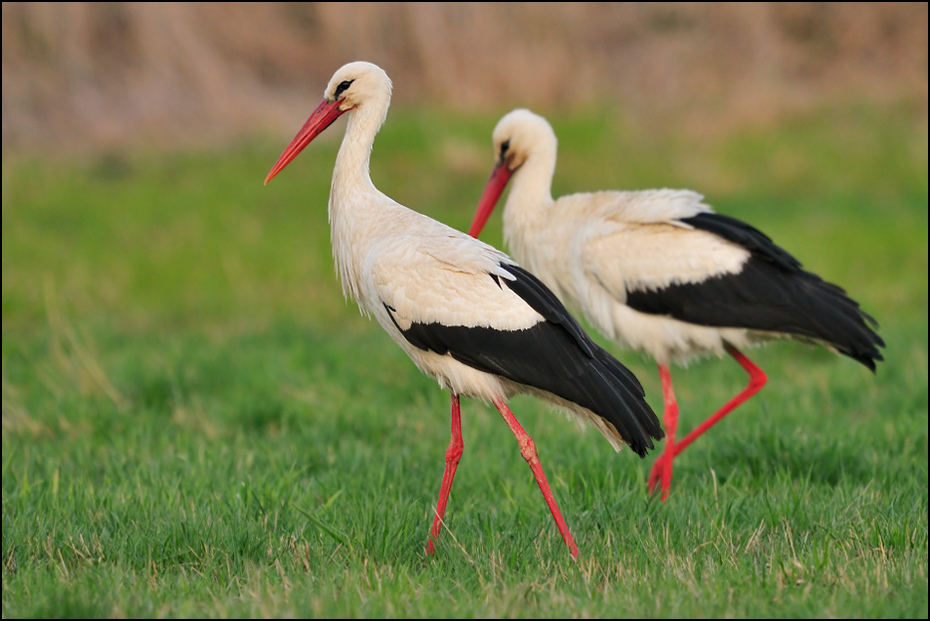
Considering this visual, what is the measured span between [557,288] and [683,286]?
71 centimetres

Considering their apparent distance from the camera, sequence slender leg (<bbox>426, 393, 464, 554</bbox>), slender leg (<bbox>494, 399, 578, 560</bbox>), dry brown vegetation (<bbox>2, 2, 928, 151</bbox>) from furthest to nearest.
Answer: dry brown vegetation (<bbox>2, 2, 928, 151</bbox>) → slender leg (<bbox>426, 393, 464, 554</bbox>) → slender leg (<bbox>494, 399, 578, 560</bbox>)

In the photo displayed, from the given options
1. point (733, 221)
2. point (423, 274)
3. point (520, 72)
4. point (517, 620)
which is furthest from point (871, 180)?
point (517, 620)

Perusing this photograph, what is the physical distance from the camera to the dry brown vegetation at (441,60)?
47.8 feet

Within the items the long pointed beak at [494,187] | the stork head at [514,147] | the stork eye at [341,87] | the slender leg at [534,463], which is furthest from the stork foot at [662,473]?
the stork eye at [341,87]

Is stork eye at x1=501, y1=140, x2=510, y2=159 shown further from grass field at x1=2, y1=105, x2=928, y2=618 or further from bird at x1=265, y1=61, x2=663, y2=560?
bird at x1=265, y1=61, x2=663, y2=560

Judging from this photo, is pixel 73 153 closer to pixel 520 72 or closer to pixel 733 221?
pixel 520 72

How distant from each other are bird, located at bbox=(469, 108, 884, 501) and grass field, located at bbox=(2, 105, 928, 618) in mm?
403

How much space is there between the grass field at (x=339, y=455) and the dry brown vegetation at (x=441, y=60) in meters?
3.28

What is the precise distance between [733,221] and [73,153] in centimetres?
1053

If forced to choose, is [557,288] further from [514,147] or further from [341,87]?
[341,87]

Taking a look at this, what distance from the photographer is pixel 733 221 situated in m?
4.95

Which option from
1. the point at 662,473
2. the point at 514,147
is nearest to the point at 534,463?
the point at 662,473

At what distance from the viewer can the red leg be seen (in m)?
4.45

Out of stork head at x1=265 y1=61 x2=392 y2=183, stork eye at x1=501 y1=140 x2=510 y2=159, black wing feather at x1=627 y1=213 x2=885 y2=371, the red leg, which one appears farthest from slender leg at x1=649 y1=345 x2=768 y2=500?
stork head at x1=265 y1=61 x2=392 y2=183
